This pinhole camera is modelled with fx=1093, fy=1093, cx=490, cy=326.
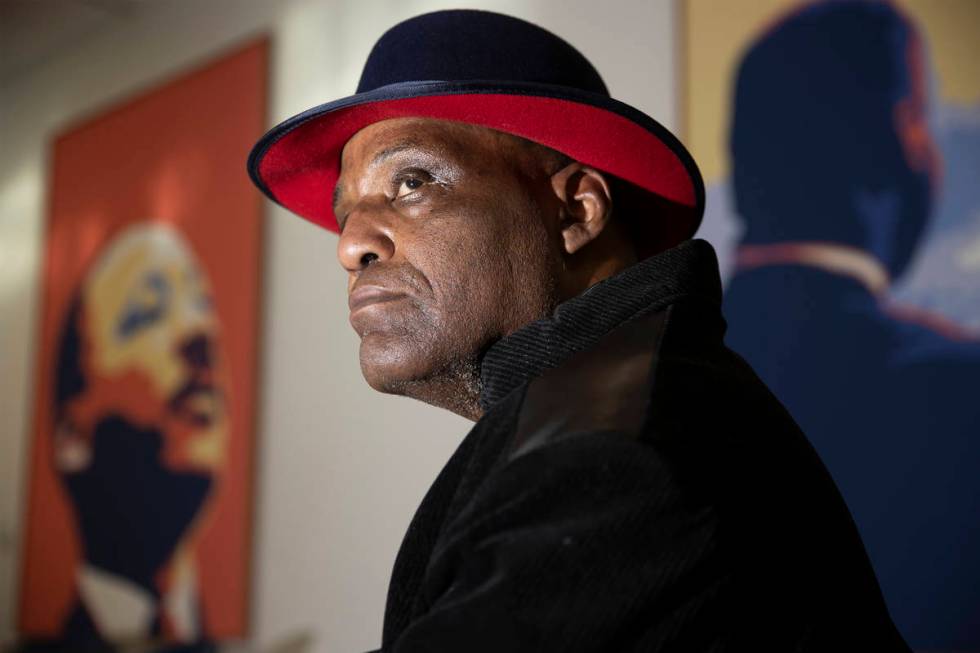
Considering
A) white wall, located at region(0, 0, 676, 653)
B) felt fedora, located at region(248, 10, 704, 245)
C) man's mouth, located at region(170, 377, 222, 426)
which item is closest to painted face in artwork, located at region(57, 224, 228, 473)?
man's mouth, located at region(170, 377, 222, 426)

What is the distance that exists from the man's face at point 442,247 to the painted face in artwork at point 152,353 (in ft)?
6.70

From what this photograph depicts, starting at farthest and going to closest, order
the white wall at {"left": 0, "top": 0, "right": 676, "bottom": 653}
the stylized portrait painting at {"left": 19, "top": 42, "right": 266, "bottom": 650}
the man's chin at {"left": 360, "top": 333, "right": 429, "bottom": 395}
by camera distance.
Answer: the stylized portrait painting at {"left": 19, "top": 42, "right": 266, "bottom": 650}, the white wall at {"left": 0, "top": 0, "right": 676, "bottom": 653}, the man's chin at {"left": 360, "top": 333, "right": 429, "bottom": 395}

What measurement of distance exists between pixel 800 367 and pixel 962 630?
0.51m

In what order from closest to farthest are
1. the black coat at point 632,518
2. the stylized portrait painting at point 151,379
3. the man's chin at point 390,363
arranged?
1. the black coat at point 632,518
2. the man's chin at point 390,363
3. the stylized portrait painting at point 151,379

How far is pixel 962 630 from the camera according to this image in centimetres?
175

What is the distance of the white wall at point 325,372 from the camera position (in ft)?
7.92

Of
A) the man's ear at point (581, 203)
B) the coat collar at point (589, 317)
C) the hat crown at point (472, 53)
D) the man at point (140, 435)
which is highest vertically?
the hat crown at point (472, 53)

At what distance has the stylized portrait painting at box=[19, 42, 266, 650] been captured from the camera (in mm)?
3031

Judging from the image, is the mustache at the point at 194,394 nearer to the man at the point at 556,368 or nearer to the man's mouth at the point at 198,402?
the man's mouth at the point at 198,402

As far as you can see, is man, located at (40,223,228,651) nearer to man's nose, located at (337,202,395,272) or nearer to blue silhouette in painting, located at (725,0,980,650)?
blue silhouette in painting, located at (725,0,980,650)

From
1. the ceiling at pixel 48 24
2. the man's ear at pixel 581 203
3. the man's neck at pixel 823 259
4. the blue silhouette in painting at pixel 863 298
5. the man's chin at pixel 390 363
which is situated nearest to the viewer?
the man's chin at pixel 390 363

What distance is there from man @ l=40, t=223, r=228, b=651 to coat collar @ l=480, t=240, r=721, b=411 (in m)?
2.25

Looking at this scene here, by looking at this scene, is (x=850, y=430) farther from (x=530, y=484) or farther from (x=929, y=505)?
(x=530, y=484)

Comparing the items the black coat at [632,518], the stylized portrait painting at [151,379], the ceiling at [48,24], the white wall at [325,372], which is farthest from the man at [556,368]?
the ceiling at [48,24]
